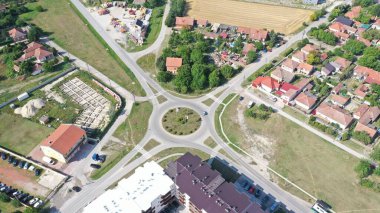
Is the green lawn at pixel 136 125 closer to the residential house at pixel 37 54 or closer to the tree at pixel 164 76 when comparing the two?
the tree at pixel 164 76

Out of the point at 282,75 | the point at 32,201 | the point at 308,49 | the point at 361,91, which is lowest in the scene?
the point at 32,201

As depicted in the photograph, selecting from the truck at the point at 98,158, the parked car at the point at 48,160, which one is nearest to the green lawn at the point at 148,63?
the truck at the point at 98,158

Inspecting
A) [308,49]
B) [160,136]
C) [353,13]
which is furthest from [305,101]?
[353,13]

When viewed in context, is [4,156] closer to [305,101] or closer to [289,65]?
[305,101]

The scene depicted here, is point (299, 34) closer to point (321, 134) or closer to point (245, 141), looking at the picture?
point (321, 134)

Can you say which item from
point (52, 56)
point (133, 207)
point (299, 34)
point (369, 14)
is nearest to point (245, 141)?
point (133, 207)

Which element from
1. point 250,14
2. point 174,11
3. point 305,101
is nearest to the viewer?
point 305,101

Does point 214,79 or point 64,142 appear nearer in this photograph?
point 64,142
